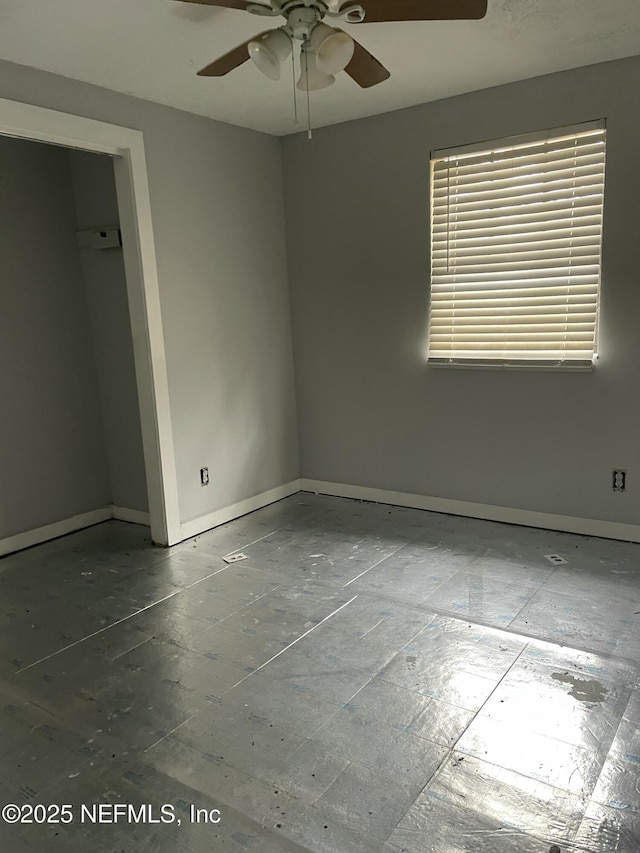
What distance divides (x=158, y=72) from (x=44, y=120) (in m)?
0.60

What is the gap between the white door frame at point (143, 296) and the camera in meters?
3.30

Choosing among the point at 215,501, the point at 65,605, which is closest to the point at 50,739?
the point at 65,605

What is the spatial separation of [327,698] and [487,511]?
208cm

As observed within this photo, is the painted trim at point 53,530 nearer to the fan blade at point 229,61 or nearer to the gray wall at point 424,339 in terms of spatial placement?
the gray wall at point 424,339

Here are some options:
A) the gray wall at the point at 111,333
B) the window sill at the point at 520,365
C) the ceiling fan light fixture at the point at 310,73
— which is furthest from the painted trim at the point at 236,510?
the ceiling fan light fixture at the point at 310,73

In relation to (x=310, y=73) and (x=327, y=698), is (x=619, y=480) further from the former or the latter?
(x=310, y=73)

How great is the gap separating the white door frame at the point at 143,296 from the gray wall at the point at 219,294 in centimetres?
7

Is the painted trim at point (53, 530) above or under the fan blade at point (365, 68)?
under

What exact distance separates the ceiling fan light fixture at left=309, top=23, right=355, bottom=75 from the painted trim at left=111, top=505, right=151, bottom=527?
3.03 m

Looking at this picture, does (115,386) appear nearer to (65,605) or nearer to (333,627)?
(65,605)

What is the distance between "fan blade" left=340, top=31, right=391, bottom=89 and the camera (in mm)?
2331

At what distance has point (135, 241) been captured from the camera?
360 cm

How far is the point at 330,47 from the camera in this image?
2.09 metres

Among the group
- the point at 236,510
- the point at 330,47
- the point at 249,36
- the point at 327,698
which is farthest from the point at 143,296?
the point at 327,698
